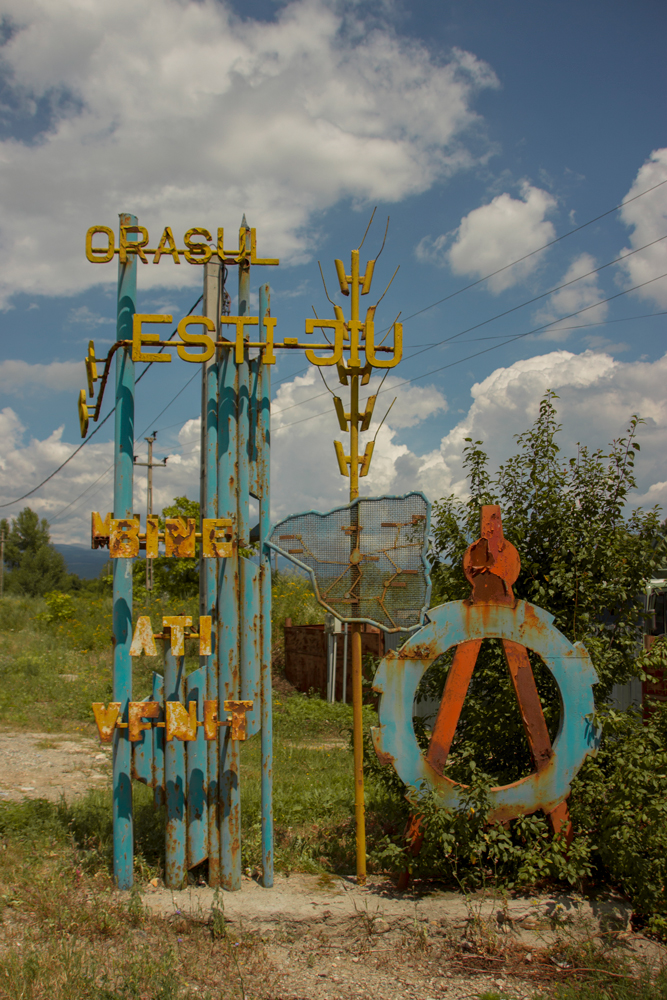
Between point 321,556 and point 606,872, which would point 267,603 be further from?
point 606,872

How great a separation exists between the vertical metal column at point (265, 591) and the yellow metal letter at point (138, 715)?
30.0 inches

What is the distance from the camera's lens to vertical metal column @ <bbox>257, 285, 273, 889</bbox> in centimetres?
470

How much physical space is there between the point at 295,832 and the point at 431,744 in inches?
70.7

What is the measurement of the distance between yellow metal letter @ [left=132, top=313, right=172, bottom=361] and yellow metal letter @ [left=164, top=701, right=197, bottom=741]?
2.36 metres

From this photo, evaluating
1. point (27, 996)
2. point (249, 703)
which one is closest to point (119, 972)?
point (27, 996)

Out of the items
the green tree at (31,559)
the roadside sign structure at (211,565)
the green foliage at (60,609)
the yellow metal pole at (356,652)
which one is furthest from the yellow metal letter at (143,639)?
the green tree at (31,559)

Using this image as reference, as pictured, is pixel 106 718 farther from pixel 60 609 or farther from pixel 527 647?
pixel 60 609

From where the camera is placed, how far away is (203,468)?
4.91m

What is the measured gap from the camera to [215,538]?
182 inches

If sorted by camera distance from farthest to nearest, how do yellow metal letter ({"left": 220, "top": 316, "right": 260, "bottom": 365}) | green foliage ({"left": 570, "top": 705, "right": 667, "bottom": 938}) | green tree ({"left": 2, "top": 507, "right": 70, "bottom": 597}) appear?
1. green tree ({"left": 2, "top": 507, "right": 70, "bottom": 597})
2. yellow metal letter ({"left": 220, "top": 316, "right": 260, "bottom": 365})
3. green foliage ({"left": 570, "top": 705, "right": 667, "bottom": 938})

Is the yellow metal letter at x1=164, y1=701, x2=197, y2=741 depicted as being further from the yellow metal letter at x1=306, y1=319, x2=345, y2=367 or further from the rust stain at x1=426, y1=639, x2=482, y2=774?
the yellow metal letter at x1=306, y1=319, x2=345, y2=367

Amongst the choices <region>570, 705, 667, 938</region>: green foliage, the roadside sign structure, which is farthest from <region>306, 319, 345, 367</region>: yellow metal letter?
<region>570, 705, 667, 938</region>: green foliage

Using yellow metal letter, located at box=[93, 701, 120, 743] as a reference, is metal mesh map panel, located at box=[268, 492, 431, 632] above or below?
above

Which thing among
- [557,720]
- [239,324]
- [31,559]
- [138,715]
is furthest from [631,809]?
[31,559]
